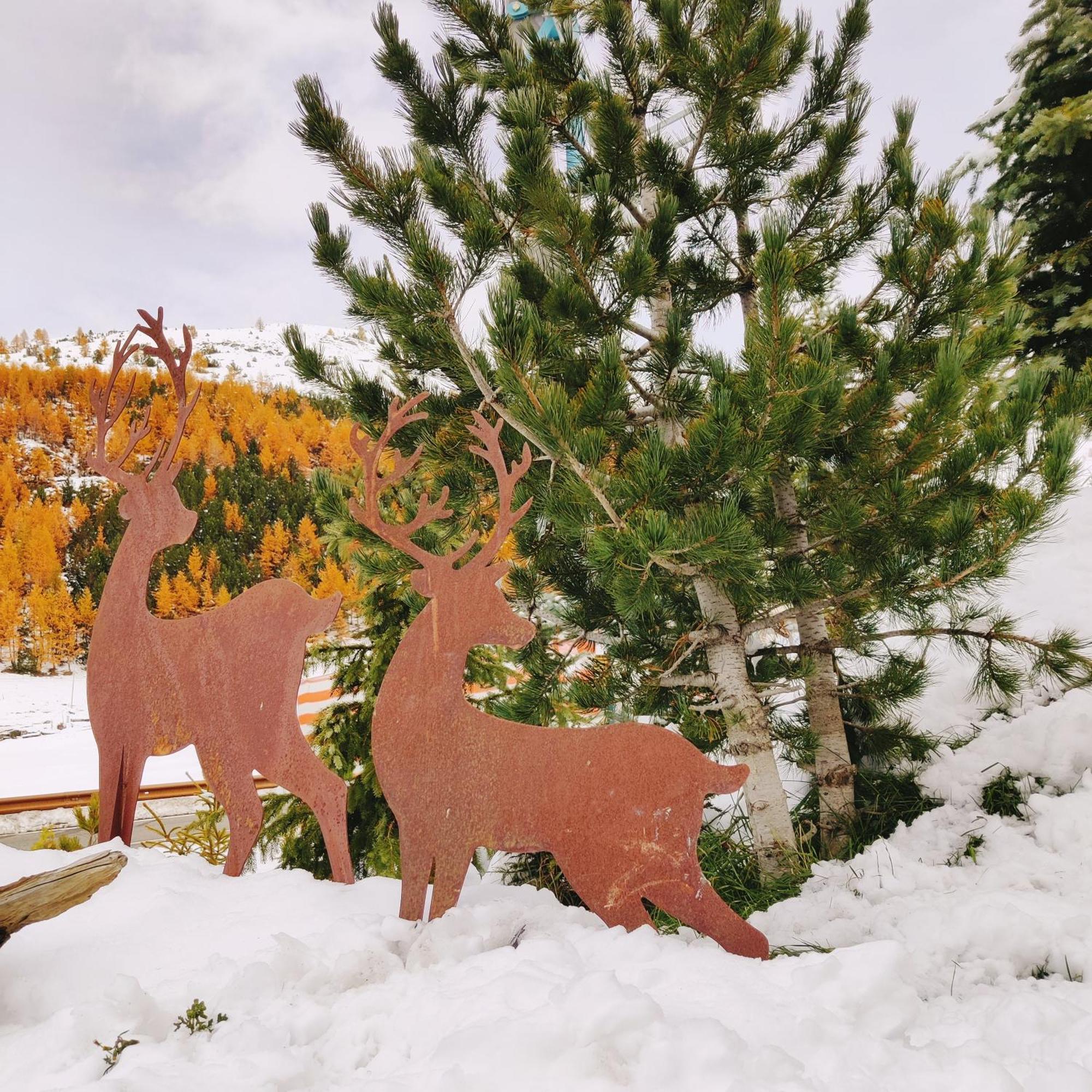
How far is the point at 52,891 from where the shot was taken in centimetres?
167

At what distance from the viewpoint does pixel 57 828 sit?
5.68 metres

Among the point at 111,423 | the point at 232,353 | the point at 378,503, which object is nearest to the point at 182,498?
the point at 111,423

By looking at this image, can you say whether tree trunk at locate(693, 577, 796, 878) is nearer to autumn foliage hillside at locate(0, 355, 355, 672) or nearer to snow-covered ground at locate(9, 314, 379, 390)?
autumn foliage hillside at locate(0, 355, 355, 672)

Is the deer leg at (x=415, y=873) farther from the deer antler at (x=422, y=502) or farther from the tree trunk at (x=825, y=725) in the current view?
the tree trunk at (x=825, y=725)

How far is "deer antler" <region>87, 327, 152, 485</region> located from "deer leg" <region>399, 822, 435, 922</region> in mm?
1719

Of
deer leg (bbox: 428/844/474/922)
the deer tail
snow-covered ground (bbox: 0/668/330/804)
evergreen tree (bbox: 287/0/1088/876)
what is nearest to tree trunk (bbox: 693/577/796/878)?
evergreen tree (bbox: 287/0/1088/876)

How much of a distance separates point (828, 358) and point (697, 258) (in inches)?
52.2

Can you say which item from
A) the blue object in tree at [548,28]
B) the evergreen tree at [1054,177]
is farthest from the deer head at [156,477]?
the evergreen tree at [1054,177]

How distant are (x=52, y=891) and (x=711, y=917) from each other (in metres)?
1.66

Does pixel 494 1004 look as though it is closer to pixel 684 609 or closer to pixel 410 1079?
pixel 410 1079

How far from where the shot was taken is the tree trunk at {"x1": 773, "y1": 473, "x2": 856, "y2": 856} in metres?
3.00

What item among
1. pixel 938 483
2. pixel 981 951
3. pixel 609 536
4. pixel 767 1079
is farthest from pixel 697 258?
pixel 767 1079

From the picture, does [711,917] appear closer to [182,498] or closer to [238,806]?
[238,806]

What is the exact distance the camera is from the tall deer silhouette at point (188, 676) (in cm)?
218
